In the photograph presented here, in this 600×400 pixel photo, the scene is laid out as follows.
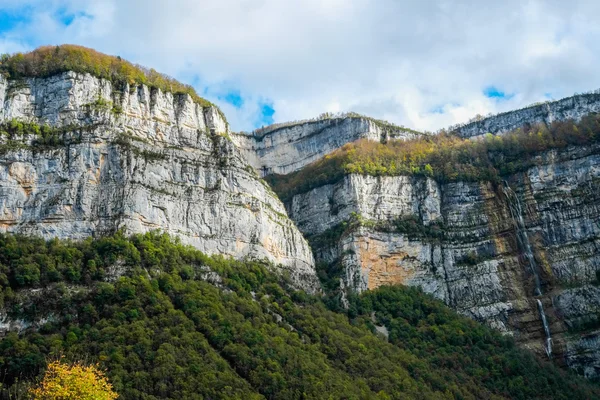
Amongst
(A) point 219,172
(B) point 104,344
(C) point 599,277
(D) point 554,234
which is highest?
(A) point 219,172

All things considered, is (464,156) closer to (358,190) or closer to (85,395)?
(358,190)

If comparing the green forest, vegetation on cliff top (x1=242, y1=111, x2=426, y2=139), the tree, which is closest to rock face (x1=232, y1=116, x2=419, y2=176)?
vegetation on cliff top (x1=242, y1=111, x2=426, y2=139)

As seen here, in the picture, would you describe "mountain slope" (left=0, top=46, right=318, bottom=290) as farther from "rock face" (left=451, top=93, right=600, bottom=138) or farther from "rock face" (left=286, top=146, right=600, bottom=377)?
"rock face" (left=451, top=93, right=600, bottom=138)

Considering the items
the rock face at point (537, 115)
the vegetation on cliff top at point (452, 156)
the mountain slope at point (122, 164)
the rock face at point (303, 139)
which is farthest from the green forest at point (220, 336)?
the rock face at point (303, 139)

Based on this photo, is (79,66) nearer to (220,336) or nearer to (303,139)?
(220,336)

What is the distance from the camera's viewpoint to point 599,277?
4006 inches

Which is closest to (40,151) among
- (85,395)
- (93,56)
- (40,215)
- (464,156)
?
(40,215)

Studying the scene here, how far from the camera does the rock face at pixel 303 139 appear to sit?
13712cm

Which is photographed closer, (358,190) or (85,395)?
(85,395)

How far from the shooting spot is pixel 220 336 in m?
77.4

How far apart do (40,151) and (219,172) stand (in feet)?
71.2

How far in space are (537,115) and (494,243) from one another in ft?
97.0

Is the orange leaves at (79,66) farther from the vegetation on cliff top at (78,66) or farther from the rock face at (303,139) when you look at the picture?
the rock face at (303,139)

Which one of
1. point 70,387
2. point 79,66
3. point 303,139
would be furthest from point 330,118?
point 70,387
